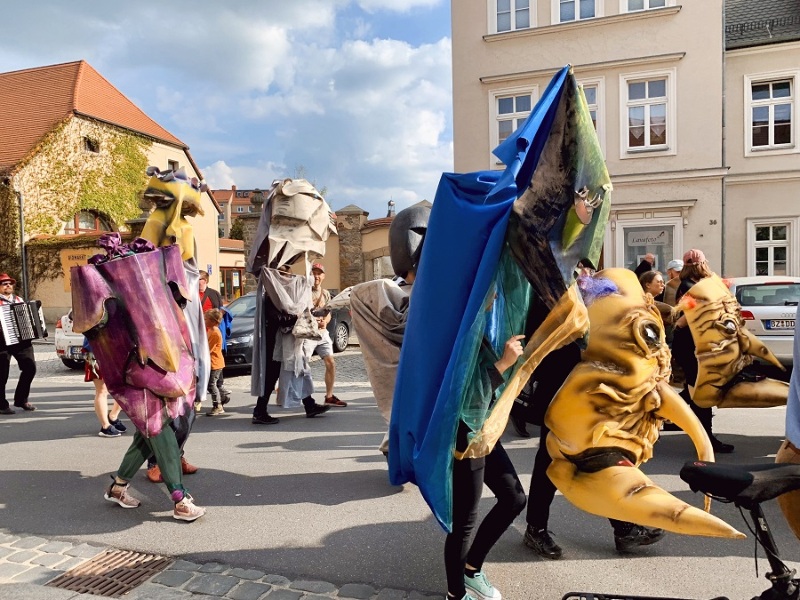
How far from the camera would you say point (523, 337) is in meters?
2.57

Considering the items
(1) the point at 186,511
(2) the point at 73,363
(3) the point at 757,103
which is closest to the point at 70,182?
(2) the point at 73,363

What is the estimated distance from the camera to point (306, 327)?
6.70 m

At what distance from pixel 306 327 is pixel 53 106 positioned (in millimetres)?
25821

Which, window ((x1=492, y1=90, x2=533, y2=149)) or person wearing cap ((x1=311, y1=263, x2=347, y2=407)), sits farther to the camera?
window ((x1=492, y1=90, x2=533, y2=149))

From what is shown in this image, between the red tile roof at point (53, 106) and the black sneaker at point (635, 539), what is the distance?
26350mm

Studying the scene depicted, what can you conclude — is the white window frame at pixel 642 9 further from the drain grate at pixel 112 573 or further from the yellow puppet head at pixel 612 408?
the drain grate at pixel 112 573

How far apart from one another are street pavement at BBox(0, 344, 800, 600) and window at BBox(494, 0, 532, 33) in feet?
47.6

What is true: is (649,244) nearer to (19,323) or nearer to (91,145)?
(19,323)

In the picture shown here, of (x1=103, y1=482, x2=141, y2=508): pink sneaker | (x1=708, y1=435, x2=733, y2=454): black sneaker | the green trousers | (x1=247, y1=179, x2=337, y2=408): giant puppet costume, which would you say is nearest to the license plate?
(x1=708, y1=435, x2=733, y2=454): black sneaker

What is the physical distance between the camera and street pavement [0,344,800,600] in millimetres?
3172

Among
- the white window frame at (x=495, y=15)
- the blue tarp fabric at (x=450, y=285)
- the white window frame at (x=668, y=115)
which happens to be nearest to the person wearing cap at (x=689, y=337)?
the blue tarp fabric at (x=450, y=285)

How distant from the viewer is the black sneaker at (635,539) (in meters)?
3.47

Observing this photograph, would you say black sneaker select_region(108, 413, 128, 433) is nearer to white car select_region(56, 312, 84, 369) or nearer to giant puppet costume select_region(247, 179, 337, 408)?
giant puppet costume select_region(247, 179, 337, 408)

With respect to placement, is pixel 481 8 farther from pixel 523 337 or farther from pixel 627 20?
pixel 523 337
